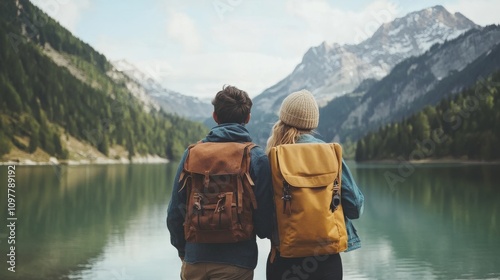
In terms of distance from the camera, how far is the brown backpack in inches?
207

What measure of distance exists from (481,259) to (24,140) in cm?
12522

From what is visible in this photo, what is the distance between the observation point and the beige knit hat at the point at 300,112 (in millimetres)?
5824

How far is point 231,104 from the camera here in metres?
5.70

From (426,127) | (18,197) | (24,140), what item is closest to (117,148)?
(24,140)

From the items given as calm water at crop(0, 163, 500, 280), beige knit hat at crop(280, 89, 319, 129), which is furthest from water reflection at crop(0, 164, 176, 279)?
beige knit hat at crop(280, 89, 319, 129)

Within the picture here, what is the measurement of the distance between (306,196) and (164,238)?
2249cm

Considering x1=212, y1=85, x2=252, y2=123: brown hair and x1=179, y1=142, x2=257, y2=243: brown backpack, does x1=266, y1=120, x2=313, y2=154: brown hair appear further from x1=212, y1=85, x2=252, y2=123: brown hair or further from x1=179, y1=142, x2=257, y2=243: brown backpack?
x1=179, y1=142, x2=257, y2=243: brown backpack

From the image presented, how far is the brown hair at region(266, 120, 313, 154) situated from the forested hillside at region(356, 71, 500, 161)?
3998 inches

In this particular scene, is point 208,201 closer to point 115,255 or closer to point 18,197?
point 115,255

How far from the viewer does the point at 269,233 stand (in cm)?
562

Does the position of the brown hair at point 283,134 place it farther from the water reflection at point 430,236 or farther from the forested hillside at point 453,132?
the forested hillside at point 453,132

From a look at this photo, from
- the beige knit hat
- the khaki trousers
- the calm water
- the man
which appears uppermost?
the beige knit hat

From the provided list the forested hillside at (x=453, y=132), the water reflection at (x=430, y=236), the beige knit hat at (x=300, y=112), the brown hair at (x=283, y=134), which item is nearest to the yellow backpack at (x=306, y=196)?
the brown hair at (x=283, y=134)

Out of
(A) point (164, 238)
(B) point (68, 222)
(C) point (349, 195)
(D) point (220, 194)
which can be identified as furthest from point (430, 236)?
(D) point (220, 194)
